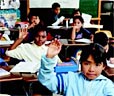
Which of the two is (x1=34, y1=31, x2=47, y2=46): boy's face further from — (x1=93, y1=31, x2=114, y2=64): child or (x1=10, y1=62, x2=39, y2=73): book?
(x1=93, y1=31, x2=114, y2=64): child

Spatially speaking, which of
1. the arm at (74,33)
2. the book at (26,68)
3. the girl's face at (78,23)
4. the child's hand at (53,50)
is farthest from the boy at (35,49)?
the child's hand at (53,50)

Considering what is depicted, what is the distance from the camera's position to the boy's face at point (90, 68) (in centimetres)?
189

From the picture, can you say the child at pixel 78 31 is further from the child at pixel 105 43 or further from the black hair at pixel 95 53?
the black hair at pixel 95 53

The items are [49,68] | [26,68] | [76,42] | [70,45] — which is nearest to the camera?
[49,68]

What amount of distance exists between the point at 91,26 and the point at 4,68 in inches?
155

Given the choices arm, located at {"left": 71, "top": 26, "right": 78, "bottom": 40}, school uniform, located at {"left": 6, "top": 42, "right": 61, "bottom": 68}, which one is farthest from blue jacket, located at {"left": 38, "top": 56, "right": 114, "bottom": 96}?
arm, located at {"left": 71, "top": 26, "right": 78, "bottom": 40}

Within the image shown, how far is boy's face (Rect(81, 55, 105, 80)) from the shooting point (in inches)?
74.4

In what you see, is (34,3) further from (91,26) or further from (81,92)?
(81,92)

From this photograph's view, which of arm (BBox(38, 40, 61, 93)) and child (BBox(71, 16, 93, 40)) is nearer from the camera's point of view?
arm (BBox(38, 40, 61, 93))

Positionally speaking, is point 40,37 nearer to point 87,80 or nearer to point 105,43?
point 105,43

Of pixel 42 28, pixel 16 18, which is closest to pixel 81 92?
pixel 42 28

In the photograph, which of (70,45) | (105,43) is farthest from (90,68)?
(70,45)

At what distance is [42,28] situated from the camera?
161 inches

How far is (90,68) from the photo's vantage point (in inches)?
74.4
